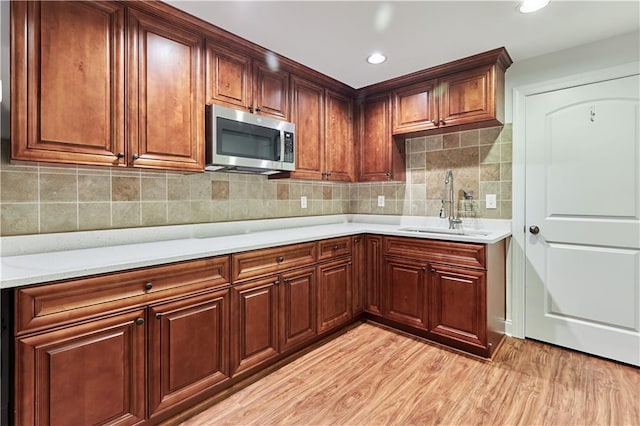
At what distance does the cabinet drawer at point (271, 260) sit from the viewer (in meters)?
1.93

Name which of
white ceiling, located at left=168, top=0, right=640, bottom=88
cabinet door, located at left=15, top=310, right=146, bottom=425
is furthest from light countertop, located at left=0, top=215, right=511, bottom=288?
white ceiling, located at left=168, top=0, right=640, bottom=88

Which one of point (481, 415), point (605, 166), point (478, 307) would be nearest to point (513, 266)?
point (478, 307)

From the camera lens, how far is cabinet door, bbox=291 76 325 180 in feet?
8.99

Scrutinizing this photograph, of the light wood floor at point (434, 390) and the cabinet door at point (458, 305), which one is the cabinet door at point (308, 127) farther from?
the light wood floor at point (434, 390)

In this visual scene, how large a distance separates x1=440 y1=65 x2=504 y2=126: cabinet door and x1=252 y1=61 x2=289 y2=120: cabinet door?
4.50 ft

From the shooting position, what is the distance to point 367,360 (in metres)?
2.30

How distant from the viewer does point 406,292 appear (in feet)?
8.87

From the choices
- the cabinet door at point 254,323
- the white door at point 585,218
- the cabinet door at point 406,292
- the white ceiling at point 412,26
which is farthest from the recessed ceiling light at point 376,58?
the cabinet door at point 254,323

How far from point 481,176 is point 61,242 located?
313 centimetres

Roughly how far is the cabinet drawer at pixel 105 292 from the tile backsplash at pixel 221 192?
25.1 inches

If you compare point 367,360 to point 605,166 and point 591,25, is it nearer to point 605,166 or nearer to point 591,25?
point 605,166

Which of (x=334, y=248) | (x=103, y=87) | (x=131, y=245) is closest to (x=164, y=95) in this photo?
(x=103, y=87)

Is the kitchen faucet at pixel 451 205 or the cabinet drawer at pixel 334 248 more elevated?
the kitchen faucet at pixel 451 205

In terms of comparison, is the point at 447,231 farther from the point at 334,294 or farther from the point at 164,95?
the point at 164,95
